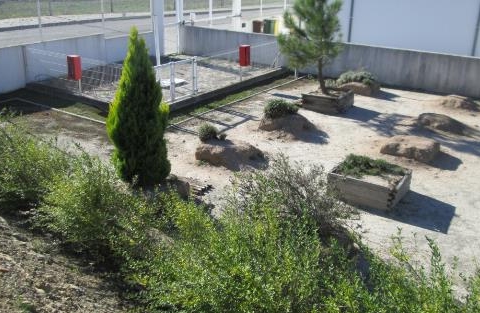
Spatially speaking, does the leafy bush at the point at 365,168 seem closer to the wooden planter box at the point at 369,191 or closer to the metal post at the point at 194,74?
the wooden planter box at the point at 369,191

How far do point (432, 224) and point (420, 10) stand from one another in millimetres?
13692

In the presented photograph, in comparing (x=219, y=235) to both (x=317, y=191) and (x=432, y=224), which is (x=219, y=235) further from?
(x=432, y=224)

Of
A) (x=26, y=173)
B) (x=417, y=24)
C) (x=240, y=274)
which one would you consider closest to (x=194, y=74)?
(x=26, y=173)


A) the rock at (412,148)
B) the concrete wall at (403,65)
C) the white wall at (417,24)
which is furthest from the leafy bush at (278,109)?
the white wall at (417,24)

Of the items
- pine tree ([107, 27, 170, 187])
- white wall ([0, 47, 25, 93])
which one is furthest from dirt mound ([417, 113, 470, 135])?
white wall ([0, 47, 25, 93])

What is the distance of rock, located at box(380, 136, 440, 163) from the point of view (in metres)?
10.6

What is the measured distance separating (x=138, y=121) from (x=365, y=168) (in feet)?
13.7

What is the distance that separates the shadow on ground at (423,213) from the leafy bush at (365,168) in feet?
1.75

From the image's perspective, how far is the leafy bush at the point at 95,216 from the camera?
5566 mm

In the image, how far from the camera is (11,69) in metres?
14.7

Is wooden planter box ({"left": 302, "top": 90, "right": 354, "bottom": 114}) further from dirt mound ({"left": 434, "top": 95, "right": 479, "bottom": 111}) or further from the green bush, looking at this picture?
dirt mound ({"left": 434, "top": 95, "right": 479, "bottom": 111})

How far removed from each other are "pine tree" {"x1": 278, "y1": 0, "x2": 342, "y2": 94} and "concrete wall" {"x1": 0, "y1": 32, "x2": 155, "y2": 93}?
20.7ft

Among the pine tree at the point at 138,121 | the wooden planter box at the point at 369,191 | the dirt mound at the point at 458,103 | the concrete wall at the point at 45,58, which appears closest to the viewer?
the pine tree at the point at 138,121

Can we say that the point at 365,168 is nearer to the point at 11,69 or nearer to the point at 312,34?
the point at 312,34
